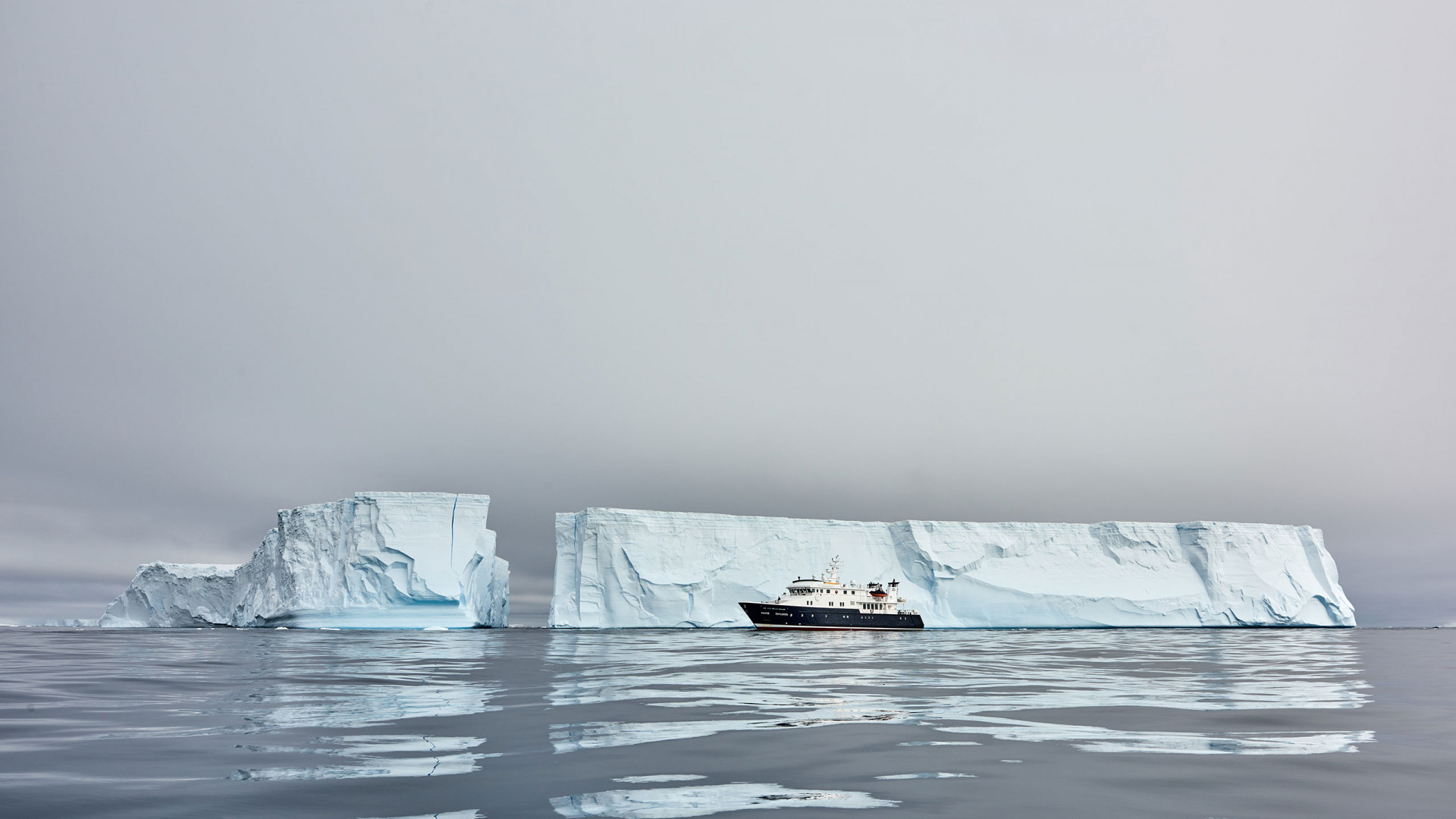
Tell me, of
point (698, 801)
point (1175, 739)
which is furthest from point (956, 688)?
point (698, 801)

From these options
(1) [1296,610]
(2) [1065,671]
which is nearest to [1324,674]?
(2) [1065,671]

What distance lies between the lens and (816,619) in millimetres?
39656

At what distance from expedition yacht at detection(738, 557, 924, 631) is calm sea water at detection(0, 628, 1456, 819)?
25.6 m

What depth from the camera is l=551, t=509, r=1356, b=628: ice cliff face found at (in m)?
44.0

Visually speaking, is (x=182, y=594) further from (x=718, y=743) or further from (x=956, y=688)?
(x=718, y=743)

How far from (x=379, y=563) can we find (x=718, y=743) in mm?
39466

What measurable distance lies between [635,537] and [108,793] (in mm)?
39447

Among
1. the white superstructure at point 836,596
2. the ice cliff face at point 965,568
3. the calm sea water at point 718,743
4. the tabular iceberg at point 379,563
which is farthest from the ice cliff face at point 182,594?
the calm sea water at point 718,743

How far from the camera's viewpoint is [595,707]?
29.5ft

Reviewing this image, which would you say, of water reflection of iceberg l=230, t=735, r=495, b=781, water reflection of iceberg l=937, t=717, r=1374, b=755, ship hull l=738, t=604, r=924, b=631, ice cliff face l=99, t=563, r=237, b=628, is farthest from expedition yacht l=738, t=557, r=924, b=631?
ice cliff face l=99, t=563, r=237, b=628

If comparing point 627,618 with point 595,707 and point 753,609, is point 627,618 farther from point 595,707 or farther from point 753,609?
point 595,707

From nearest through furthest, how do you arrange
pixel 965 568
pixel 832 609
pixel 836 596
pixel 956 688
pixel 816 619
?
1. pixel 956 688
2. pixel 816 619
3. pixel 832 609
4. pixel 836 596
5. pixel 965 568

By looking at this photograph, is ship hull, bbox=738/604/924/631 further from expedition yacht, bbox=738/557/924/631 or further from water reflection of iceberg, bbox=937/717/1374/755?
water reflection of iceberg, bbox=937/717/1374/755

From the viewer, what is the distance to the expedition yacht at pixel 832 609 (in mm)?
39719
